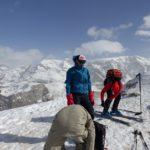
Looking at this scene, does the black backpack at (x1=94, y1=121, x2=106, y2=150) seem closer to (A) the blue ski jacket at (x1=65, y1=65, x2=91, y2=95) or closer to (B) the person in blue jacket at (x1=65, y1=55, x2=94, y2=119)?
(B) the person in blue jacket at (x1=65, y1=55, x2=94, y2=119)

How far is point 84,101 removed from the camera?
12109mm

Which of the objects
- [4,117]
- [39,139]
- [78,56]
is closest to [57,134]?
[78,56]

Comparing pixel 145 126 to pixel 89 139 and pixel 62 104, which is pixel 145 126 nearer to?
pixel 89 139

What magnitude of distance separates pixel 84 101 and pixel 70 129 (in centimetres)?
494

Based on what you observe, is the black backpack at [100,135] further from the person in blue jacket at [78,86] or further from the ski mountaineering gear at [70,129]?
the person in blue jacket at [78,86]

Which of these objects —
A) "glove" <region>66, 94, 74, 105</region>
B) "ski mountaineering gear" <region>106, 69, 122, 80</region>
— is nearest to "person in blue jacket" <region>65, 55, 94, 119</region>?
"glove" <region>66, 94, 74, 105</region>

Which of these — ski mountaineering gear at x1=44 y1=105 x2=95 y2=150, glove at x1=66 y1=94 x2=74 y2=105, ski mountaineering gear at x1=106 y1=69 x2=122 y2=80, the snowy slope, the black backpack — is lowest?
the snowy slope

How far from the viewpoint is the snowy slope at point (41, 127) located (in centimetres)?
1230

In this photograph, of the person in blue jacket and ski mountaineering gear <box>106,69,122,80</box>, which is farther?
ski mountaineering gear <box>106,69,122,80</box>

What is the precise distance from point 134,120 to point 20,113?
26.5 feet

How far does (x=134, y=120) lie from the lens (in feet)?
49.3

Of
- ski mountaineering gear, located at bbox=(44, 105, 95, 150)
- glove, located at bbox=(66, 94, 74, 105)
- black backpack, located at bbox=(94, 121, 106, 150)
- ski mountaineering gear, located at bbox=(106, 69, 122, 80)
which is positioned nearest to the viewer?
ski mountaineering gear, located at bbox=(44, 105, 95, 150)

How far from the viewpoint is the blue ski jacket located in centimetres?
1208

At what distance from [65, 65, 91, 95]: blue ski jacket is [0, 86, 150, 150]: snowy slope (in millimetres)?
2319
